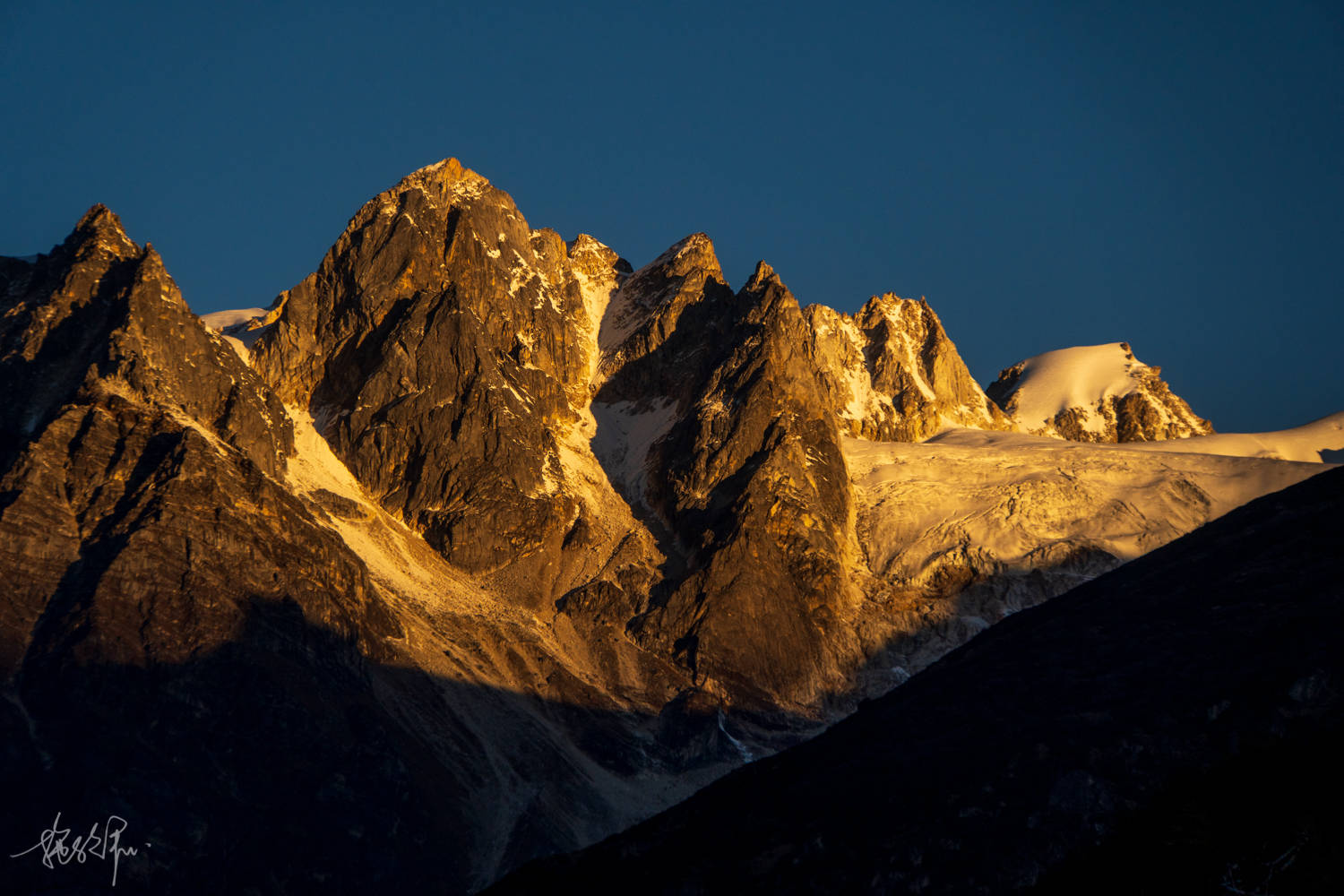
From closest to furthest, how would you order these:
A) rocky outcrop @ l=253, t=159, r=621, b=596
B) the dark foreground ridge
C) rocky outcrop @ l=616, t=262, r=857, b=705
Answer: the dark foreground ridge < rocky outcrop @ l=616, t=262, r=857, b=705 < rocky outcrop @ l=253, t=159, r=621, b=596

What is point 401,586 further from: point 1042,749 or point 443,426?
point 1042,749

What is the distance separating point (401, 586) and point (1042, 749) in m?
91.5

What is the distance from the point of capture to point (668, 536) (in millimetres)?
186625

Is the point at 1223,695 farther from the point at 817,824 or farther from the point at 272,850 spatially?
the point at 272,850

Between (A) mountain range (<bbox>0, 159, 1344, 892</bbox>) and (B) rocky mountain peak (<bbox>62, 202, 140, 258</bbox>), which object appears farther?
(B) rocky mountain peak (<bbox>62, 202, 140, 258</bbox>)

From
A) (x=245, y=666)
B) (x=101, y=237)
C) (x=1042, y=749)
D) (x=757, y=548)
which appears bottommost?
(x=1042, y=749)

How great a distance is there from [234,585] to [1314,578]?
93174 millimetres

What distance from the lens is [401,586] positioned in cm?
16025

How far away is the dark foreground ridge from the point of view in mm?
76875

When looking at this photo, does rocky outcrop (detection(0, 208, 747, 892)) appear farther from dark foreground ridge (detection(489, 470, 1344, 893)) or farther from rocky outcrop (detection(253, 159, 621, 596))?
dark foreground ridge (detection(489, 470, 1344, 893))
